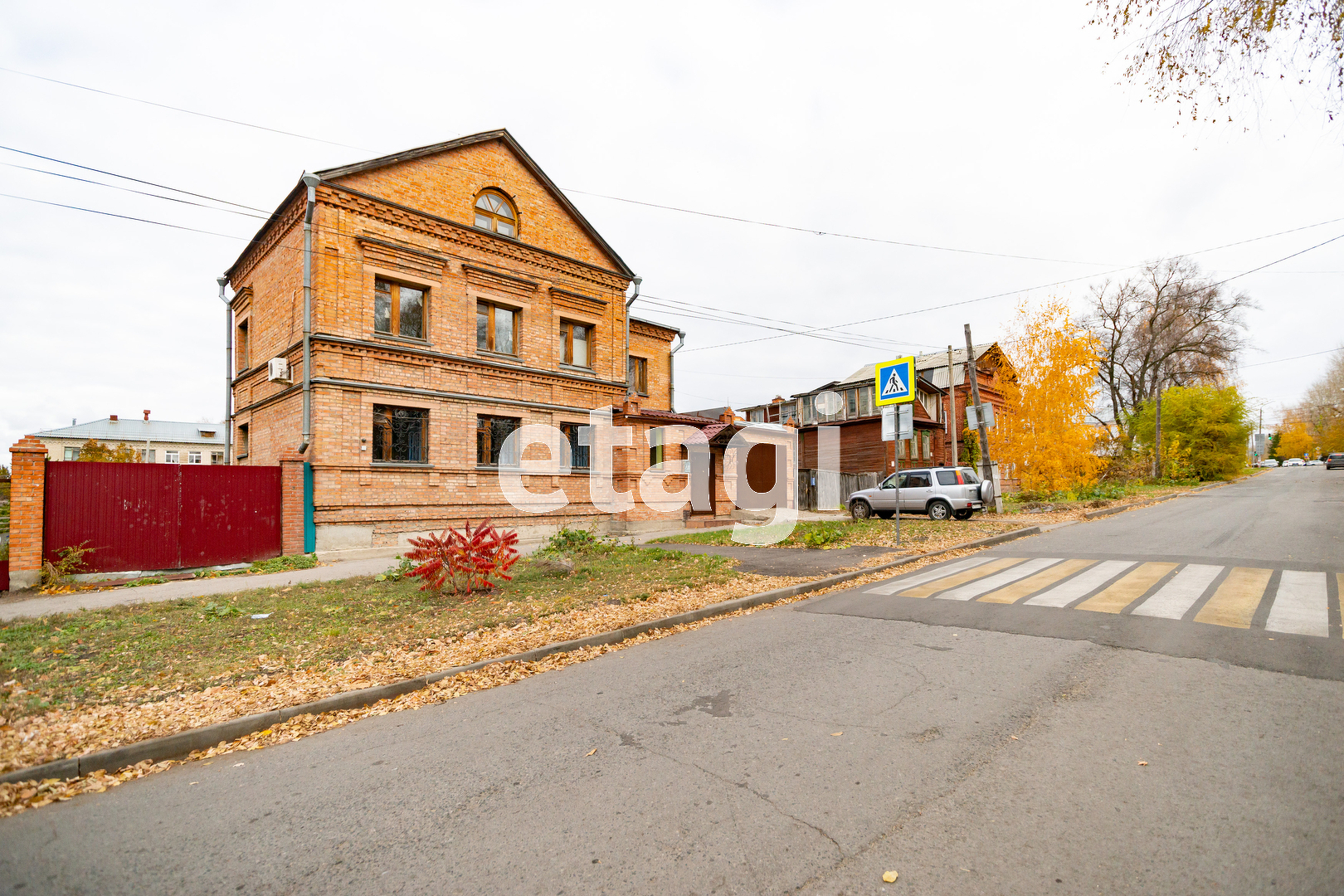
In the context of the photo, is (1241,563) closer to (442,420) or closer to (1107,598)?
(1107,598)

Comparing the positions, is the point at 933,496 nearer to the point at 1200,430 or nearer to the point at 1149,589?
the point at 1149,589

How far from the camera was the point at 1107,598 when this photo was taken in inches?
307

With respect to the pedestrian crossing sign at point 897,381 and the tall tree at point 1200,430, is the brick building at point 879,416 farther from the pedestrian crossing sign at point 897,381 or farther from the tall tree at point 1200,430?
the pedestrian crossing sign at point 897,381

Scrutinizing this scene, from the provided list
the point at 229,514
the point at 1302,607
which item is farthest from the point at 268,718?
the point at 1302,607

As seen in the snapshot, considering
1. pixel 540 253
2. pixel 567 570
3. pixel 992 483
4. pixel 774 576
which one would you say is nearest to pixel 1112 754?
pixel 774 576

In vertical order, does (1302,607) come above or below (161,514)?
below

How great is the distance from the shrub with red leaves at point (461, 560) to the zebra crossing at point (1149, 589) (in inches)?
209

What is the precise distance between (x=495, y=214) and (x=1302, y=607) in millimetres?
17494

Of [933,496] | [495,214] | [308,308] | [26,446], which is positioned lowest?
[933,496]

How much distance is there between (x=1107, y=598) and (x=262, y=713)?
29.7 feet

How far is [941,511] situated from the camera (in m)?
20.4

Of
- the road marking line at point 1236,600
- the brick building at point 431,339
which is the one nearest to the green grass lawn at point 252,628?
the brick building at point 431,339

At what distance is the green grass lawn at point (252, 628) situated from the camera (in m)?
5.38

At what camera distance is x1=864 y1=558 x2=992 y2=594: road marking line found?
360 inches
